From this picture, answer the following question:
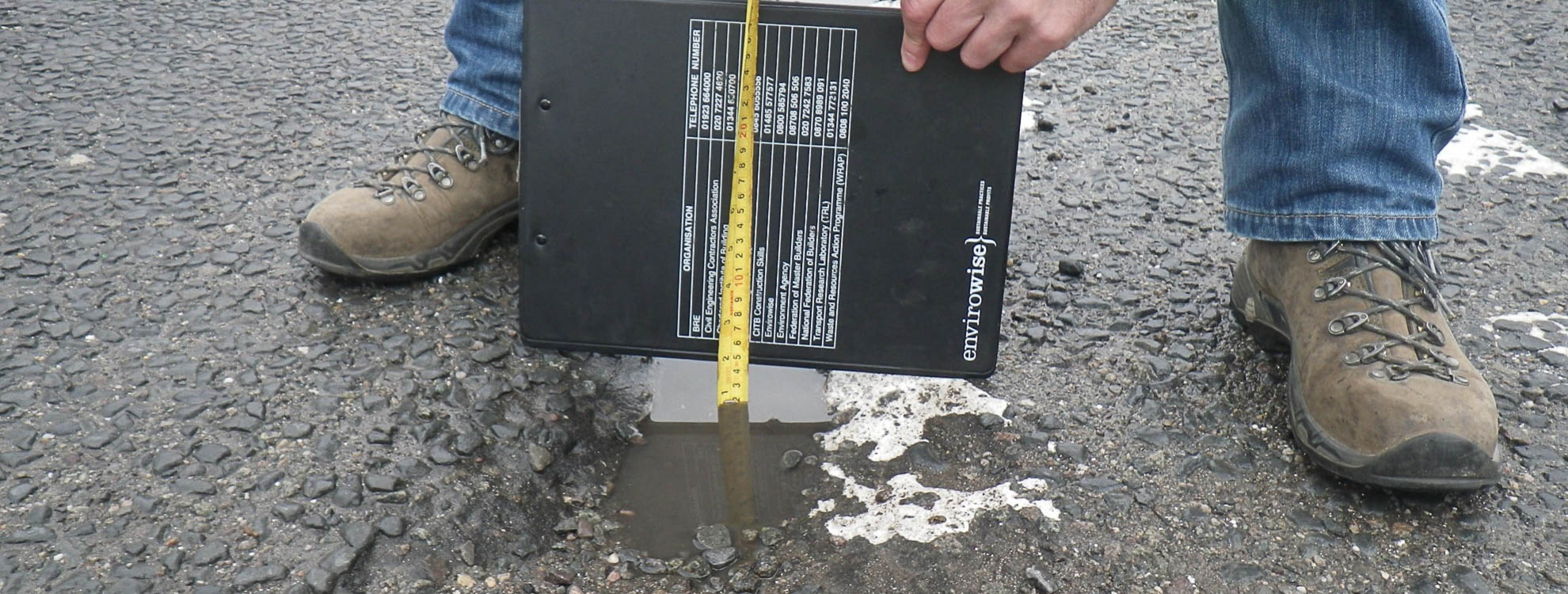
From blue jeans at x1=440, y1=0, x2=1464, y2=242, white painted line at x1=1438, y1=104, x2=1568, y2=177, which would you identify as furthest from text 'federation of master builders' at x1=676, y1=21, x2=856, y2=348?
white painted line at x1=1438, y1=104, x2=1568, y2=177

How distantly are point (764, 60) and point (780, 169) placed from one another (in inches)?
6.1

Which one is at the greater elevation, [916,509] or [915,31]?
[915,31]

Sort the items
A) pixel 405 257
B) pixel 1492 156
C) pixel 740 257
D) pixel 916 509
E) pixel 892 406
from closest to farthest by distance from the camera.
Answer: pixel 916 509, pixel 740 257, pixel 892 406, pixel 405 257, pixel 1492 156

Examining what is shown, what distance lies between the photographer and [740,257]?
5.63 feet

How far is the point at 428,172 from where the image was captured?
2.13m

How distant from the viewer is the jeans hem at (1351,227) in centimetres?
180

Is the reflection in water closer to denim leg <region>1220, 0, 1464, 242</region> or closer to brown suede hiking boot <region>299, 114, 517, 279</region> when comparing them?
brown suede hiking boot <region>299, 114, 517, 279</region>

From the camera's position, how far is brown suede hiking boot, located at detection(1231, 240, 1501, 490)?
1582mm

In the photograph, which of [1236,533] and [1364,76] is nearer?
[1236,533]

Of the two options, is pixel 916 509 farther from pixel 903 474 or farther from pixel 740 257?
pixel 740 257

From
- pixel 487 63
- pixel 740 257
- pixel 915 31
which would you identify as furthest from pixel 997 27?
pixel 487 63

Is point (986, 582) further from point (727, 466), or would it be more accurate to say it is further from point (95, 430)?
point (95, 430)

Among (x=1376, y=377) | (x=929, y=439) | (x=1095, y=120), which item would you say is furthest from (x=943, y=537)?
(x=1095, y=120)

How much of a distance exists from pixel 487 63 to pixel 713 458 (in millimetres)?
876
